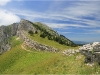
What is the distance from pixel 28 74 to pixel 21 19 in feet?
304

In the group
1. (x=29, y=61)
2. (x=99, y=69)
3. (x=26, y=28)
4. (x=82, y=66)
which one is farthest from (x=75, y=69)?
(x=26, y=28)

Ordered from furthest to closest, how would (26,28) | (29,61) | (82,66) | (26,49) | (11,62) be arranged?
1. (26,28)
2. (26,49)
3. (11,62)
4. (29,61)
5. (82,66)

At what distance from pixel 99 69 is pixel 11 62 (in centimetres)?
4291

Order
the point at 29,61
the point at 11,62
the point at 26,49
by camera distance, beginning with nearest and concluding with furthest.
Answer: the point at 29,61 → the point at 11,62 → the point at 26,49

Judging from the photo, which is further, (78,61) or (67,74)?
(78,61)

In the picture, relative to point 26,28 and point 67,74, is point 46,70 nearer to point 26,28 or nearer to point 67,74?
point 67,74

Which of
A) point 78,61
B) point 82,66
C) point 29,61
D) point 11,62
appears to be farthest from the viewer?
→ point 11,62

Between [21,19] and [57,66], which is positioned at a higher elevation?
[21,19]

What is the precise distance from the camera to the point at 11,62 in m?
71.3

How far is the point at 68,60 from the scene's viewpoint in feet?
134

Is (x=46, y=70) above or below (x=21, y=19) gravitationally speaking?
below

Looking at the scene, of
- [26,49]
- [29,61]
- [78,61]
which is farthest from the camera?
[26,49]

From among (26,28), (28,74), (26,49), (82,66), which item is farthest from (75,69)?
(26,28)

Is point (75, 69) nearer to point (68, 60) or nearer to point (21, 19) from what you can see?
point (68, 60)
